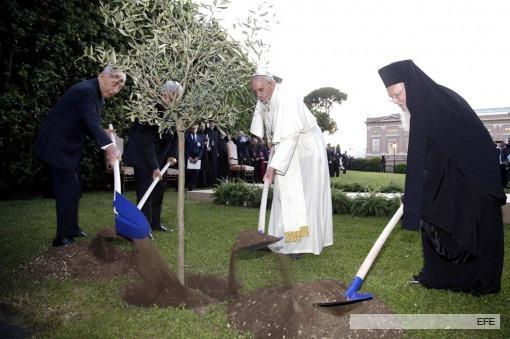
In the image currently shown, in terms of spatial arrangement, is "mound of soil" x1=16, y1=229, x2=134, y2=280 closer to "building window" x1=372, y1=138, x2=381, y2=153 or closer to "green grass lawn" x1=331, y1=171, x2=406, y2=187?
"green grass lawn" x1=331, y1=171, x2=406, y2=187

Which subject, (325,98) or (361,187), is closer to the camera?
(361,187)

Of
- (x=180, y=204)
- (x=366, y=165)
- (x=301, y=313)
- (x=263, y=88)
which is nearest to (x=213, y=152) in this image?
(x=263, y=88)

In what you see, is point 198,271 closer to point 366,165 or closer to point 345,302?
point 345,302

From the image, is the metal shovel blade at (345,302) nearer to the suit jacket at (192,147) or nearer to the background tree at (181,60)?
the background tree at (181,60)

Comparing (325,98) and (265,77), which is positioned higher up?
(325,98)

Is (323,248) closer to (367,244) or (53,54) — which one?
(367,244)

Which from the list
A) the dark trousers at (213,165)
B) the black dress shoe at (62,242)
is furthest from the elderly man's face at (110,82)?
the dark trousers at (213,165)

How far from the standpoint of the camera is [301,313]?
9.93 ft

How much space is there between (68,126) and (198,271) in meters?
2.40

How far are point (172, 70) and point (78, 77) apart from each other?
8.98 metres

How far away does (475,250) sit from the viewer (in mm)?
3551

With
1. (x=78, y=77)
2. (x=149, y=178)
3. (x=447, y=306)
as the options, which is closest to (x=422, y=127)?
(x=447, y=306)

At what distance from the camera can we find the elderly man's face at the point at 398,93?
372 cm

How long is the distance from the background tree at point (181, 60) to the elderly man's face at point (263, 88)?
1123 millimetres
